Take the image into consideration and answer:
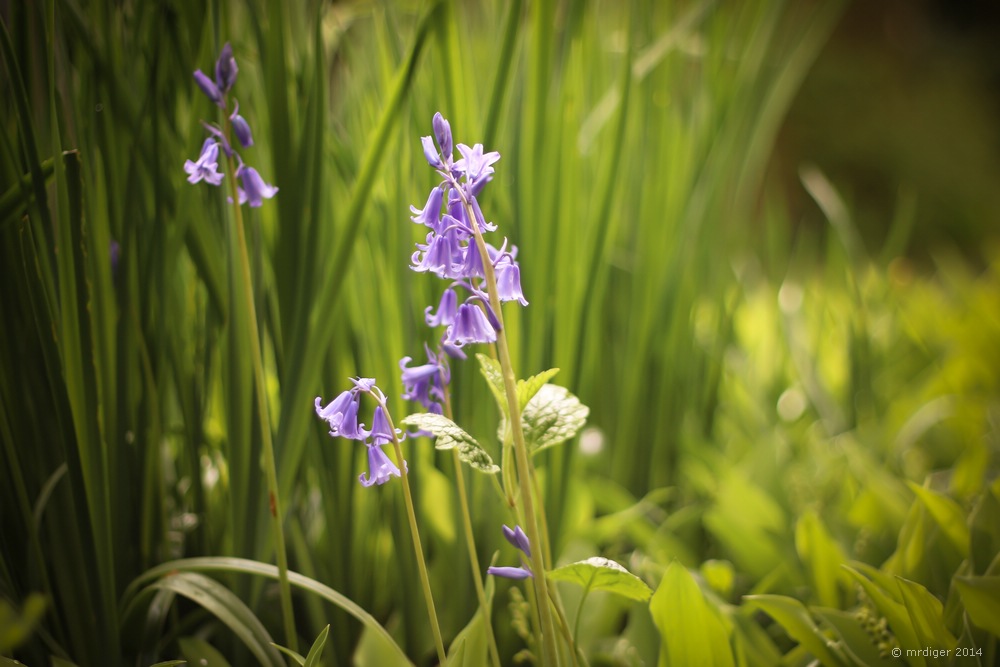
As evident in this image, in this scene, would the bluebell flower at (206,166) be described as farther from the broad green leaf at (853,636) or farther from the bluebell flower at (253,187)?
the broad green leaf at (853,636)

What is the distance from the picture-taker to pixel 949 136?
376 centimetres

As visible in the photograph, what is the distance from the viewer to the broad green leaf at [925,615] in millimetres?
512

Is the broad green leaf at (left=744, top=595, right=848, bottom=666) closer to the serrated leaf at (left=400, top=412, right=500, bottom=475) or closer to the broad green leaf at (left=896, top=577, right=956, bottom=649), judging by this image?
the broad green leaf at (left=896, top=577, right=956, bottom=649)

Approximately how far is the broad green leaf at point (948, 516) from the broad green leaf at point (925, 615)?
12 centimetres

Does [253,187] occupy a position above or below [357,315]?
above

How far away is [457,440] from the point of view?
0.41 m

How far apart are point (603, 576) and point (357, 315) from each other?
36 centimetres

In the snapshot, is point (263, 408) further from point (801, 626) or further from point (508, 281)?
point (801, 626)

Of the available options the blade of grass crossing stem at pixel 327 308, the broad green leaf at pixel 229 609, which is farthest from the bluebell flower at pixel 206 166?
the broad green leaf at pixel 229 609

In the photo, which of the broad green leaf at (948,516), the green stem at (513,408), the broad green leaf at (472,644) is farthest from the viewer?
the broad green leaf at (948,516)

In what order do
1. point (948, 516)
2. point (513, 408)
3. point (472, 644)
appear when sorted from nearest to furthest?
point (513, 408), point (472, 644), point (948, 516)

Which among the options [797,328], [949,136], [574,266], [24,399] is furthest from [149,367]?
[949,136]

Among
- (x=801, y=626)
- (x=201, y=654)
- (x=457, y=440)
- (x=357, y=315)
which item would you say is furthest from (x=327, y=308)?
(x=801, y=626)

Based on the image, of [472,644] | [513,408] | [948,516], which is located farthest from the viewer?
[948,516]
